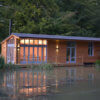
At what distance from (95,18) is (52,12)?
30.9 ft

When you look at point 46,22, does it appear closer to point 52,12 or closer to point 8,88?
point 52,12

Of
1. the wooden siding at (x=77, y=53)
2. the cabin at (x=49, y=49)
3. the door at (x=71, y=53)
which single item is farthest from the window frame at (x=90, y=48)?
the door at (x=71, y=53)

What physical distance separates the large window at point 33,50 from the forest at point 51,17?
499 inches

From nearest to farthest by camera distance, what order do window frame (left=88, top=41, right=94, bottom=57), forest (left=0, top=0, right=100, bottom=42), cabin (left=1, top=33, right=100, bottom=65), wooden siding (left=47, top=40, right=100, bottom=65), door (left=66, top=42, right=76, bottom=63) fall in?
cabin (left=1, top=33, right=100, bottom=65) → wooden siding (left=47, top=40, right=100, bottom=65) → door (left=66, top=42, right=76, bottom=63) → window frame (left=88, top=41, right=94, bottom=57) → forest (left=0, top=0, right=100, bottom=42)

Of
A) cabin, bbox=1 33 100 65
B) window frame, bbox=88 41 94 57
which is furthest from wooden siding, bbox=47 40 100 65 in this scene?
window frame, bbox=88 41 94 57

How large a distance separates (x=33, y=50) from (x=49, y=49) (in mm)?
2288

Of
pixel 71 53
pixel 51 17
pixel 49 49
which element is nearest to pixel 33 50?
pixel 49 49

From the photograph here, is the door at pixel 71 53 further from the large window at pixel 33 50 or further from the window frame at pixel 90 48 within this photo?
the large window at pixel 33 50

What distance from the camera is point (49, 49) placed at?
3092cm

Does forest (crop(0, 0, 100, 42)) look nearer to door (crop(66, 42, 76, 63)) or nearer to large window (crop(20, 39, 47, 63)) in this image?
door (crop(66, 42, 76, 63))

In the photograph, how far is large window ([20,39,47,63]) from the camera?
96.5 ft

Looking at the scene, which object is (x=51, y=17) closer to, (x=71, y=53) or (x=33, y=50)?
(x=71, y=53)

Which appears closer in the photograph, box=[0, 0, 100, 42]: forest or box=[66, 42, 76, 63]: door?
box=[66, 42, 76, 63]: door

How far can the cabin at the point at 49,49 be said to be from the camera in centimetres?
2938
